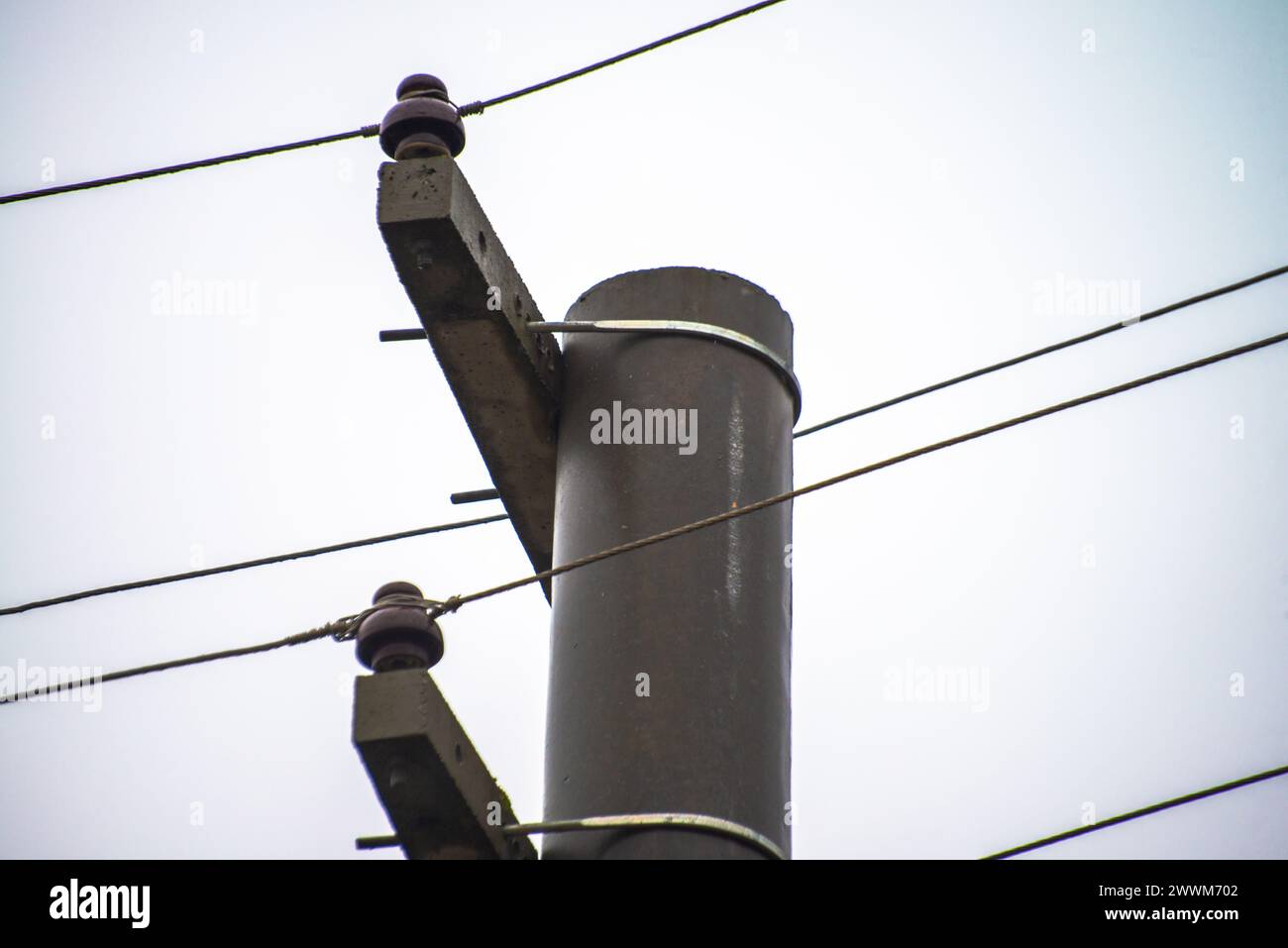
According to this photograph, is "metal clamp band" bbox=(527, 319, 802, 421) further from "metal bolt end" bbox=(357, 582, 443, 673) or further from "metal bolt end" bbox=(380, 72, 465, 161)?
"metal bolt end" bbox=(357, 582, 443, 673)

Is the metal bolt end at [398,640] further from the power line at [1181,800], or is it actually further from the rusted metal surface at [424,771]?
the power line at [1181,800]

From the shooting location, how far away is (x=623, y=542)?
3.97 metres

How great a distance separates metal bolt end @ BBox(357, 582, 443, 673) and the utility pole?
0.13ft

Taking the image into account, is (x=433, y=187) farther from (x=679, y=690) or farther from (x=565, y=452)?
(x=679, y=690)

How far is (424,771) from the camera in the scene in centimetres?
349

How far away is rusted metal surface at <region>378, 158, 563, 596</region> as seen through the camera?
13.0 feet

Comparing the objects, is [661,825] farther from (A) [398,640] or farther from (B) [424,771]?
(A) [398,640]

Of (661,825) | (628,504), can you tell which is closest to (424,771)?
(661,825)

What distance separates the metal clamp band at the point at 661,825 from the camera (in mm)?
3543

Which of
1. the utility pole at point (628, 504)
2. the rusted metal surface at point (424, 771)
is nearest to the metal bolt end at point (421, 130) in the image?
the utility pole at point (628, 504)

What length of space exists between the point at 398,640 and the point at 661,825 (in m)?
0.63

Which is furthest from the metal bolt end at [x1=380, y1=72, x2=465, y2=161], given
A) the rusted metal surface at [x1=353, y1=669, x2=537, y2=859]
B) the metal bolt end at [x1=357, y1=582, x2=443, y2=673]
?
the rusted metal surface at [x1=353, y1=669, x2=537, y2=859]
